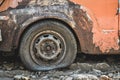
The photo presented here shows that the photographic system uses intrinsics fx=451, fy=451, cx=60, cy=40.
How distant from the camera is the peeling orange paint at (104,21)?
7469 millimetres

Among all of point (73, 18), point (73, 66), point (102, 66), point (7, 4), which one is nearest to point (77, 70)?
point (73, 66)

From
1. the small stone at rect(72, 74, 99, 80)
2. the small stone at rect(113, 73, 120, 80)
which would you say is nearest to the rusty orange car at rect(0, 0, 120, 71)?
the small stone at rect(113, 73, 120, 80)

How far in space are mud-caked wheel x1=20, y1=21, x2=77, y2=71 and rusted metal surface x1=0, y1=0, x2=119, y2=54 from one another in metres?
0.11

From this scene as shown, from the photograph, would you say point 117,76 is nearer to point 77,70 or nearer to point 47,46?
point 77,70

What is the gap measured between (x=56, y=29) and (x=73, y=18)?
0.34 metres

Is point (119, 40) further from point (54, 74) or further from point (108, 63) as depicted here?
point (54, 74)

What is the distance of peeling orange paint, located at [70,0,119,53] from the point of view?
7.47m

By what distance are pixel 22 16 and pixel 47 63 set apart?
91 centimetres

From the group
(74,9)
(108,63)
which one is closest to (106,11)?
(74,9)

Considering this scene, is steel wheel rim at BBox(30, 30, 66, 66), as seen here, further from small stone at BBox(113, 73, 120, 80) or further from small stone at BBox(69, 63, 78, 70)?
small stone at BBox(113, 73, 120, 80)

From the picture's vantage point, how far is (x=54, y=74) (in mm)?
7379

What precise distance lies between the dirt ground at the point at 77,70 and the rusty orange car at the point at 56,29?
0.56 feet

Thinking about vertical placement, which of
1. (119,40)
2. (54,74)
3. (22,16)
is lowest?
(54,74)

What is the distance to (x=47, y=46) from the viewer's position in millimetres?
7574
